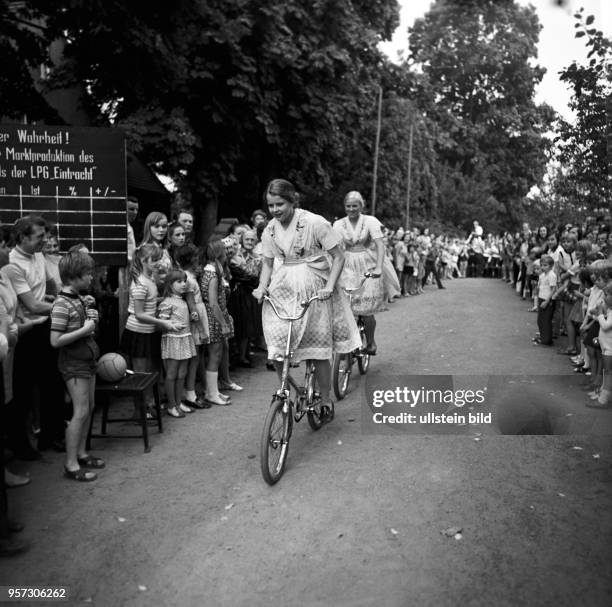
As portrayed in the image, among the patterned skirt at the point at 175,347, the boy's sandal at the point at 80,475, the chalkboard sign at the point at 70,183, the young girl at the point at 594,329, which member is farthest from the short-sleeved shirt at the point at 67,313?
the young girl at the point at 594,329

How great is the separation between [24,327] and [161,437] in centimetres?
159

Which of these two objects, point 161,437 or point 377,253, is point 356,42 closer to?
point 377,253

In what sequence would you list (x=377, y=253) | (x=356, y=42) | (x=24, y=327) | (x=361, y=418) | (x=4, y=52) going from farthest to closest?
1. (x=356, y=42)
2. (x=4, y=52)
3. (x=377, y=253)
4. (x=361, y=418)
5. (x=24, y=327)

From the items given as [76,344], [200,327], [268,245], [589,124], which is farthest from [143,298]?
[589,124]

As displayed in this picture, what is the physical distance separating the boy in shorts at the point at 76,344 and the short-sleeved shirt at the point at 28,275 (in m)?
0.64

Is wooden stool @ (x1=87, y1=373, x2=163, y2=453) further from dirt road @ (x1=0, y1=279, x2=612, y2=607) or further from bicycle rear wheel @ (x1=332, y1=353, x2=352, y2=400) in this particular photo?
bicycle rear wheel @ (x1=332, y1=353, x2=352, y2=400)

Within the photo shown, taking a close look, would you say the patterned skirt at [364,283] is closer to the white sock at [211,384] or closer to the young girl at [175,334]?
the white sock at [211,384]

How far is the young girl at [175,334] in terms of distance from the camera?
7.02m

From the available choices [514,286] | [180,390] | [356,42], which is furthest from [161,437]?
[514,286]

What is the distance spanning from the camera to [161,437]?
648 centimetres

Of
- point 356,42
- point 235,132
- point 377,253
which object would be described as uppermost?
point 356,42

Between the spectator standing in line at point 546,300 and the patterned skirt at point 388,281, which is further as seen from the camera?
the spectator standing in line at point 546,300

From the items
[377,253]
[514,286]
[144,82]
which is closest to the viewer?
[377,253]

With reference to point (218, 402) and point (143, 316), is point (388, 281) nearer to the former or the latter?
point (218, 402)
